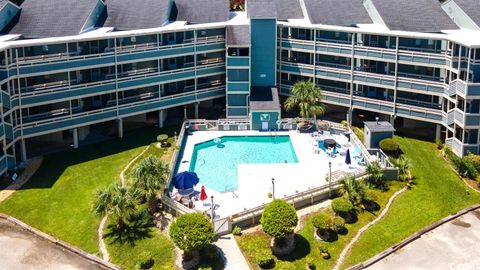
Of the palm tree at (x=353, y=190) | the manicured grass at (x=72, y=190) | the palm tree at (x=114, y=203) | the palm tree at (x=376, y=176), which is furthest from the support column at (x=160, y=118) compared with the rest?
the palm tree at (x=376, y=176)

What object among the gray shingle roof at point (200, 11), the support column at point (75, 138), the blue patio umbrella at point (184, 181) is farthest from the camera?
the gray shingle roof at point (200, 11)

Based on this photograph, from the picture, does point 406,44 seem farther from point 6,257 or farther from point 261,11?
point 6,257

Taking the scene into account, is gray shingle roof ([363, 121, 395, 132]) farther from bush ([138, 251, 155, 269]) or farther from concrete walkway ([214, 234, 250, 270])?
bush ([138, 251, 155, 269])

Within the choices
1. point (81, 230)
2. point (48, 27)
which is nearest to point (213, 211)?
point (81, 230)

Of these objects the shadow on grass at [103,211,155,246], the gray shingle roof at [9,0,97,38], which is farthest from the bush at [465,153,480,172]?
the gray shingle roof at [9,0,97,38]

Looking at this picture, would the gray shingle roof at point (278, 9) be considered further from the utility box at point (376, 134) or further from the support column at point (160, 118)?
the utility box at point (376, 134)
